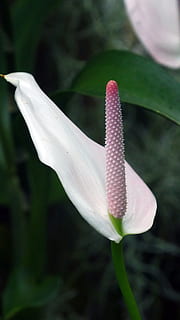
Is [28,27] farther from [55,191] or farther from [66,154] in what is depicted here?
[66,154]

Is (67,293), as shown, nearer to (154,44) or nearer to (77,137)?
(154,44)

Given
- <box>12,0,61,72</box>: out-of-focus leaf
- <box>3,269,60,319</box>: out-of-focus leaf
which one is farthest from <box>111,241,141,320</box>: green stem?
<box>12,0,61,72</box>: out-of-focus leaf

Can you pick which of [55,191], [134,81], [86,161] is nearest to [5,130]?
[55,191]

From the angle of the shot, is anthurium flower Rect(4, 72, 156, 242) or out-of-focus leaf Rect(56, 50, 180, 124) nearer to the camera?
A: anthurium flower Rect(4, 72, 156, 242)

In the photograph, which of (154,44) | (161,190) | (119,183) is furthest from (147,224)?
(161,190)

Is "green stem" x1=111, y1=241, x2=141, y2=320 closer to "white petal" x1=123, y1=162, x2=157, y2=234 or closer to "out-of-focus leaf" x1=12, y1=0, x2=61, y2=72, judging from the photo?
"white petal" x1=123, y1=162, x2=157, y2=234

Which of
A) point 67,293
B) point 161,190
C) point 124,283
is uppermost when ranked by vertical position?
point 124,283
